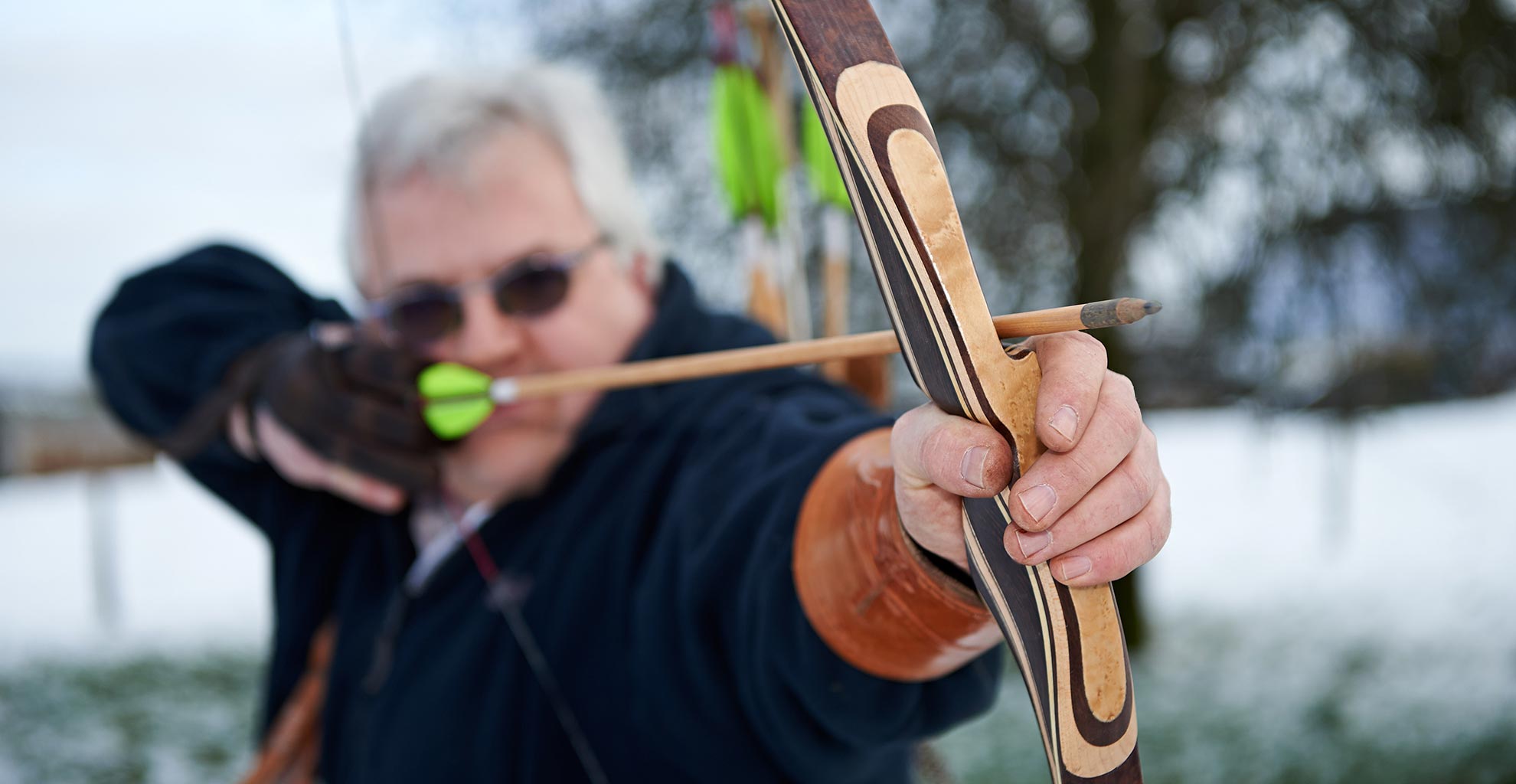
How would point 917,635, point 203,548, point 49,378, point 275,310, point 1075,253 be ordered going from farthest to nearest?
point 203,548 < point 49,378 < point 1075,253 < point 275,310 < point 917,635

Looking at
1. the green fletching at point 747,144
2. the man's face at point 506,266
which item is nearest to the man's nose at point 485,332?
the man's face at point 506,266

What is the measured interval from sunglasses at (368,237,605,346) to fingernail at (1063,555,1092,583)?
2.39ft

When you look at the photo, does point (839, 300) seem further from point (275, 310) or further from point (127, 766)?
point (127, 766)

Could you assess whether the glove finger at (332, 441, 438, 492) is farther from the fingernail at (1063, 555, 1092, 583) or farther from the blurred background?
the blurred background

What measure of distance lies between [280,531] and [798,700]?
0.88m

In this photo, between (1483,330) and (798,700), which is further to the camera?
(1483,330)

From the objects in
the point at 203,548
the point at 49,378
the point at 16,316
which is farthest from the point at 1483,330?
the point at 203,548

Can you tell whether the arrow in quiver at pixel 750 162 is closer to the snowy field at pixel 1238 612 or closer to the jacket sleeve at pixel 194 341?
the jacket sleeve at pixel 194 341

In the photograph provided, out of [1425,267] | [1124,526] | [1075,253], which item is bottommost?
[1425,267]

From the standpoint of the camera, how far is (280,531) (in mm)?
1267

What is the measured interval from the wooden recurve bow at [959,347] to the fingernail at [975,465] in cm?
1

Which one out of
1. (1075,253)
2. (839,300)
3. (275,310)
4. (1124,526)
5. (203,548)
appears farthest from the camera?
(203,548)

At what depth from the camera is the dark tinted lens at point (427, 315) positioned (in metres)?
1.02

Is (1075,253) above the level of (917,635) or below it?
below
